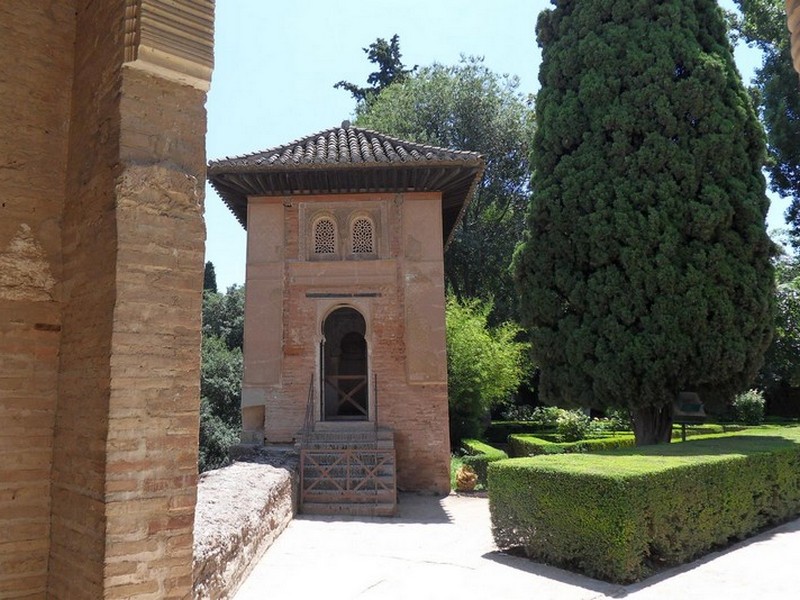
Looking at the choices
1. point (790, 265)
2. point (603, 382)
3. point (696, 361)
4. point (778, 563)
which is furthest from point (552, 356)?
point (790, 265)

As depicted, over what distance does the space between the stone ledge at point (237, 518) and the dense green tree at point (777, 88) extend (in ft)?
65.9

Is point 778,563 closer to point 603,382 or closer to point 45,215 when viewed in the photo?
point 603,382

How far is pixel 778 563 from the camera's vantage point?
288 inches

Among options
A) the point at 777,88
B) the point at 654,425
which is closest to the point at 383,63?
the point at 777,88

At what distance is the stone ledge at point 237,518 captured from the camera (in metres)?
5.36

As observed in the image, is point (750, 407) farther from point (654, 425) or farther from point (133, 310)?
point (133, 310)

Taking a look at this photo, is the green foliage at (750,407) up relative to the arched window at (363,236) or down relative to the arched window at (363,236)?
down

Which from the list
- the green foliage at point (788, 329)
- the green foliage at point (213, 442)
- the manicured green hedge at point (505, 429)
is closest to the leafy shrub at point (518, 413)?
the manicured green hedge at point (505, 429)

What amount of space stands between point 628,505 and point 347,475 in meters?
5.52

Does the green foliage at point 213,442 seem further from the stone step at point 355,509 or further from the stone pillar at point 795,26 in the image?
the stone pillar at point 795,26

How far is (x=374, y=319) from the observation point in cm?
1314

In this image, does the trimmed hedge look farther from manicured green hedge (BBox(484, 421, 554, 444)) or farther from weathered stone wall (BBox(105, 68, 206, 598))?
weathered stone wall (BBox(105, 68, 206, 598))

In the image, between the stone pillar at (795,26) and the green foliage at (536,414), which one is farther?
the green foliage at (536,414)

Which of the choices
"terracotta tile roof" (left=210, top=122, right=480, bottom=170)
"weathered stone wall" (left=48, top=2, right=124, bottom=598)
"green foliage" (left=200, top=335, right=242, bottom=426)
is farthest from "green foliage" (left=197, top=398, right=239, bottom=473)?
"weathered stone wall" (left=48, top=2, right=124, bottom=598)
